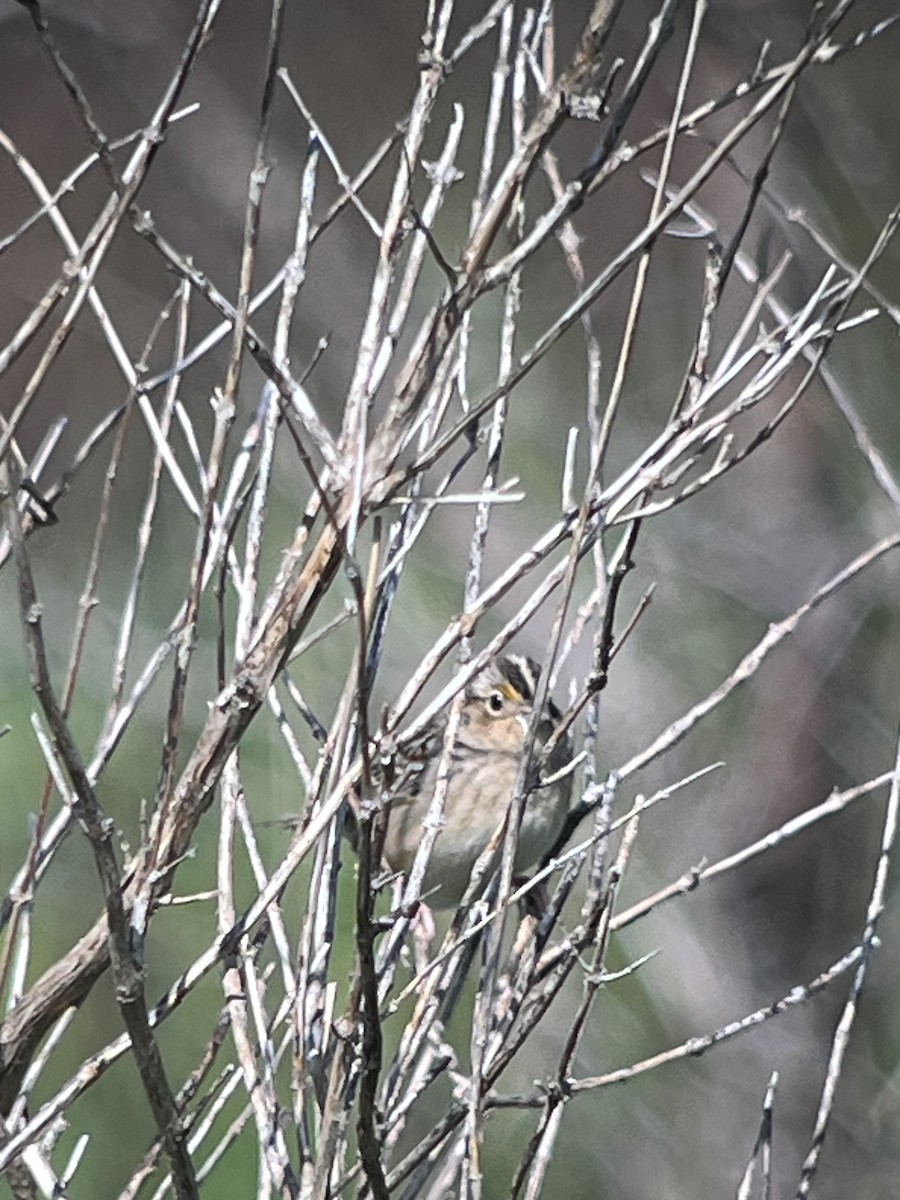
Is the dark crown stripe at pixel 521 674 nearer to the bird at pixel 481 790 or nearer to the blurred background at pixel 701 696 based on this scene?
the bird at pixel 481 790

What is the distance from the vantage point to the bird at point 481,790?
9.49 feet

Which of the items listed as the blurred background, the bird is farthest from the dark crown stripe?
the blurred background

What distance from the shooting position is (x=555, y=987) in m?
1.74

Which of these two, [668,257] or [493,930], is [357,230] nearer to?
[668,257]

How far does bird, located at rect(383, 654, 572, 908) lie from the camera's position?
2.89 m

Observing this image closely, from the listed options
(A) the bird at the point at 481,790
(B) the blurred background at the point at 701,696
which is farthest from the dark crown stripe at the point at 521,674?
(B) the blurred background at the point at 701,696

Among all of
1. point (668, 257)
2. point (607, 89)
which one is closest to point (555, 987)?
point (607, 89)

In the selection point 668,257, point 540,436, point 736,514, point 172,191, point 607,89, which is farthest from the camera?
point 172,191

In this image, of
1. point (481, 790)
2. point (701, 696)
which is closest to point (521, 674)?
point (481, 790)

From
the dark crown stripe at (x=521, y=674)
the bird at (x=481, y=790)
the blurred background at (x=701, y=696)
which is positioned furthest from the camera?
the blurred background at (x=701, y=696)

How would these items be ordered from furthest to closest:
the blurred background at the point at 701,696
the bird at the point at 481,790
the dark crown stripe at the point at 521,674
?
the blurred background at the point at 701,696
the dark crown stripe at the point at 521,674
the bird at the point at 481,790

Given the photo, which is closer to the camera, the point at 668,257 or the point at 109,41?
the point at 668,257

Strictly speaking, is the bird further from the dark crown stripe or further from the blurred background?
the blurred background

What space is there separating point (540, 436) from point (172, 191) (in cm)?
203
